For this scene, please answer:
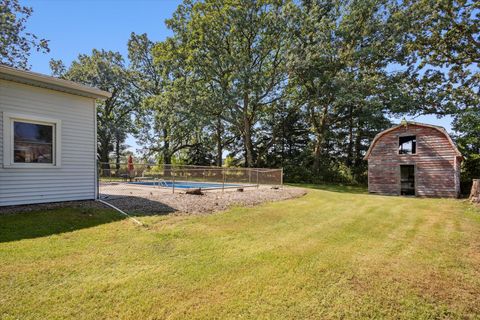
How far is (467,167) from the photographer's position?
658 inches

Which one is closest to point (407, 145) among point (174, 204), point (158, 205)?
point (174, 204)

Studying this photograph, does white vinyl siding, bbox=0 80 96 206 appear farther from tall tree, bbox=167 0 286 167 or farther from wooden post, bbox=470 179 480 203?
wooden post, bbox=470 179 480 203

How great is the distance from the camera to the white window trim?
20.7 feet

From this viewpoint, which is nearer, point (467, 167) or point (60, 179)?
point (60, 179)

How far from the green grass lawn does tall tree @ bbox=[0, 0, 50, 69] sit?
1688 cm

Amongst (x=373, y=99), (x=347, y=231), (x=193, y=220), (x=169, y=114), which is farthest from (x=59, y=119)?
(x=373, y=99)

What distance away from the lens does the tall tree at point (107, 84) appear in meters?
26.0

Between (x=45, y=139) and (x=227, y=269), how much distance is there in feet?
21.6

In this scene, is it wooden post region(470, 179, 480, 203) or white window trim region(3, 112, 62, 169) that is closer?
white window trim region(3, 112, 62, 169)

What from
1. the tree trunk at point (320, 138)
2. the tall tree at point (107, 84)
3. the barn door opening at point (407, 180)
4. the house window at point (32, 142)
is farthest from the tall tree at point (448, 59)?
the tall tree at point (107, 84)

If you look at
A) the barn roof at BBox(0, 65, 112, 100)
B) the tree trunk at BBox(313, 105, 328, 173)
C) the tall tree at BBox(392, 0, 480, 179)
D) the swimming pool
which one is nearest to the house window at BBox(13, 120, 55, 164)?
the barn roof at BBox(0, 65, 112, 100)

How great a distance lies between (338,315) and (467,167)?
778 inches

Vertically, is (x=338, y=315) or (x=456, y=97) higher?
(x=456, y=97)

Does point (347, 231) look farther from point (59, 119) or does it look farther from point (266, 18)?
point (266, 18)
